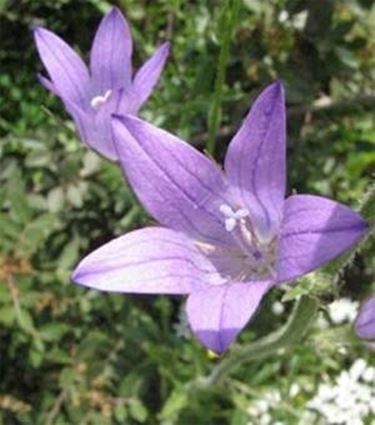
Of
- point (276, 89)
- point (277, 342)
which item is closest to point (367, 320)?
point (277, 342)

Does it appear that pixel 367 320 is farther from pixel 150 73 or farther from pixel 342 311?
pixel 342 311

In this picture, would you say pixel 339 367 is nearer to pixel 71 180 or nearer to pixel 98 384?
pixel 98 384

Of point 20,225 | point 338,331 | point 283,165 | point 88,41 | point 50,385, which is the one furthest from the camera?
point 88,41

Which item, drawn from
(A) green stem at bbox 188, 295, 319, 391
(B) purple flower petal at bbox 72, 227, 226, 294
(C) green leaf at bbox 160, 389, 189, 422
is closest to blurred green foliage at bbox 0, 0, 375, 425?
(C) green leaf at bbox 160, 389, 189, 422

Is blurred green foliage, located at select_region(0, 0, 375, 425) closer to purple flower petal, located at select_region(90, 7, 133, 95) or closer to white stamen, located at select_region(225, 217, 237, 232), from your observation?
purple flower petal, located at select_region(90, 7, 133, 95)

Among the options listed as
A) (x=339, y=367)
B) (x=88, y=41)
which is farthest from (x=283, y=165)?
(x=88, y=41)

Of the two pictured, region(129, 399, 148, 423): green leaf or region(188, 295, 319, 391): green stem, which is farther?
region(129, 399, 148, 423): green leaf

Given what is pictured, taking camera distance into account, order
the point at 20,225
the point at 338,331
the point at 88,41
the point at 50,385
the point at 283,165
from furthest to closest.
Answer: the point at 88,41 < the point at 50,385 < the point at 20,225 < the point at 338,331 < the point at 283,165
